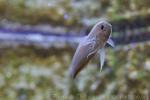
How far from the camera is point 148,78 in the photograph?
9.21 ft

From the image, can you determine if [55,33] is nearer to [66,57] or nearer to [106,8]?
[66,57]

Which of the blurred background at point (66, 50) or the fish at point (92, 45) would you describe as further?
the blurred background at point (66, 50)

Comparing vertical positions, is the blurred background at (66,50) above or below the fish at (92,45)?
below

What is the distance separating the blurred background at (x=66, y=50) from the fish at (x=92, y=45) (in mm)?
824

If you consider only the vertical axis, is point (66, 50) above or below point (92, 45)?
below

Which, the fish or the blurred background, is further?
the blurred background

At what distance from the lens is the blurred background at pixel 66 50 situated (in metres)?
2.89

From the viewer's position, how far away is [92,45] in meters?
1.54

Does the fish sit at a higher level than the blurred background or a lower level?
higher

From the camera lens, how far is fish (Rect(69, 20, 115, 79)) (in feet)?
4.73

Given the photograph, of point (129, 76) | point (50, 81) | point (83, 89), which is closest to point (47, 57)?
point (50, 81)

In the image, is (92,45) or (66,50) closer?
(92,45)

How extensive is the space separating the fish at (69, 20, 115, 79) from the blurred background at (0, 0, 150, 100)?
2.70 feet

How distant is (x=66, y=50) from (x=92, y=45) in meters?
2.15
